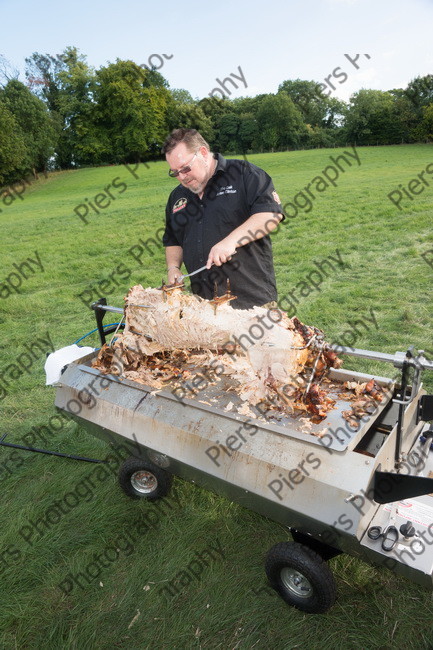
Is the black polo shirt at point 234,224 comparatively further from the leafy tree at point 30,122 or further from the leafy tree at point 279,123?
the leafy tree at point 30,122

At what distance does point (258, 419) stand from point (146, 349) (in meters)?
1.19

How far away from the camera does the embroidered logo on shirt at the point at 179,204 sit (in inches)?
144

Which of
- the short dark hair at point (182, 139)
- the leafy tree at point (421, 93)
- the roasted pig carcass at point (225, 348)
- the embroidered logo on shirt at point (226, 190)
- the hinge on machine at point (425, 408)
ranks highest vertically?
the leafy tree at point (421, 93)

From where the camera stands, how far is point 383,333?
550 cm

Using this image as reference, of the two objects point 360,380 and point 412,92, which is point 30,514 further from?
point 412,92

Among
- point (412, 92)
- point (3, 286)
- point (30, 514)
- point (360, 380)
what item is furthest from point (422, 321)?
point (412, 92)

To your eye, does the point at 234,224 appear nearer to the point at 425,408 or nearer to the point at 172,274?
the point at 172,274

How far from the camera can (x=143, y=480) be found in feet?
10.4

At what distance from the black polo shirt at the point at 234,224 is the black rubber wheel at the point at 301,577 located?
6.14 feet

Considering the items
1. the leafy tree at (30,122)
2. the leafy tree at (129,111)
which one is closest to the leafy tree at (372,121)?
the leafy tree at (129,111)

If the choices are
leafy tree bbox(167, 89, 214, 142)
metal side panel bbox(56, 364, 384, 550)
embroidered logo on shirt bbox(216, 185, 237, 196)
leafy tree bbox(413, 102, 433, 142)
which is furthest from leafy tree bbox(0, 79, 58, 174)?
metal side panel bbox(56, 364, 384, 550)

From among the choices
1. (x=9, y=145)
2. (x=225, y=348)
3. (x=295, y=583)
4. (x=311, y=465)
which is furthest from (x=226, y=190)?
(x=9, y=145)

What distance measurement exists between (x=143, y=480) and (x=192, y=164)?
2539mm

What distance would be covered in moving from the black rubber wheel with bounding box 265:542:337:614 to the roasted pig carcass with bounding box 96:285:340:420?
74 cm
